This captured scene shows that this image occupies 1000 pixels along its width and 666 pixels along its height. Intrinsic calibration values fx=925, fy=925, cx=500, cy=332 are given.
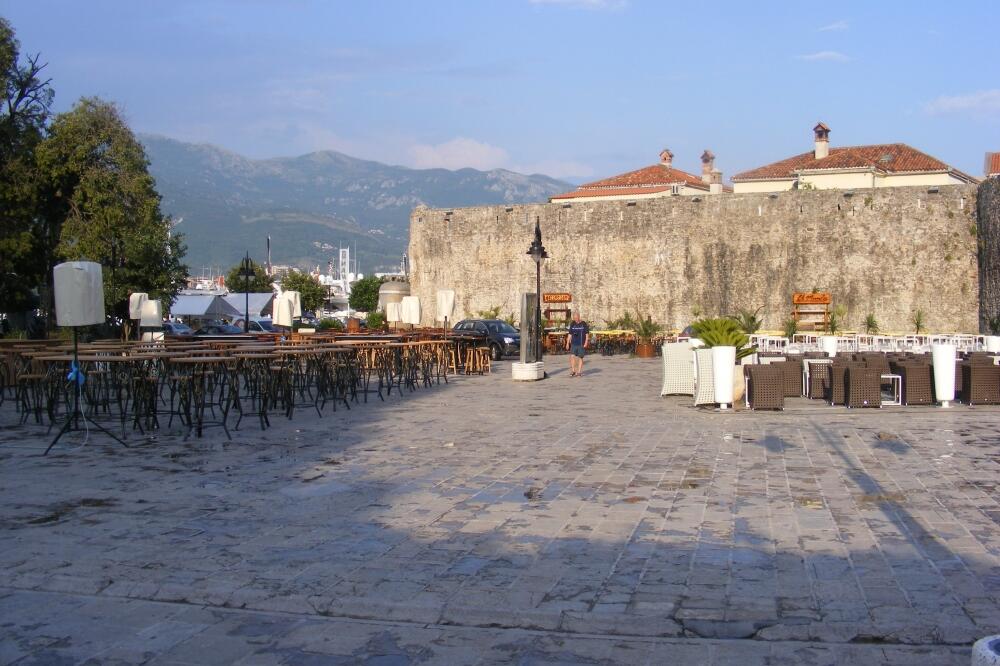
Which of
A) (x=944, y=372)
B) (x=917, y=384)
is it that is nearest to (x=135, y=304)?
(x=917, y=384)

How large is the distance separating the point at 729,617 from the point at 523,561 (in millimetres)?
1196

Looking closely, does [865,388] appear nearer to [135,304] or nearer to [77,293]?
[77,293]

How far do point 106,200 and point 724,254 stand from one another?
18645 mm

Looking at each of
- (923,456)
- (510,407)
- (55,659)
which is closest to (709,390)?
(510,407)

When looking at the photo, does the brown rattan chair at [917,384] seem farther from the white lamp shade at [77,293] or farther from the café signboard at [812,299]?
Result: the café signboard at [812,299]

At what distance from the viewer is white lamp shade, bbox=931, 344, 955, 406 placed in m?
11.2

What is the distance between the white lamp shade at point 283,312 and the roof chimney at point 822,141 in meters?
29.6

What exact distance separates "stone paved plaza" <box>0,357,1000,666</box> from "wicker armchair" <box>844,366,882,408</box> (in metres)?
2.07

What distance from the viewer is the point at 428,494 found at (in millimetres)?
6488

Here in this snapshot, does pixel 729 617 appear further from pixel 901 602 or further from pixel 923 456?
pixel 923 456

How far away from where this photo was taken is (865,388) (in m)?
11.2

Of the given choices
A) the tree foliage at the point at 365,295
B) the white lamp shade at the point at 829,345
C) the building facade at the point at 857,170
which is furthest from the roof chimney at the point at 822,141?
→ the tree foliage at the point at 365,295

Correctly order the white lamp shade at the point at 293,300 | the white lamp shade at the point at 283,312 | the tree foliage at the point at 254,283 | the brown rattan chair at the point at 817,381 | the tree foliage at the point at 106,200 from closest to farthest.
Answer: the brown rattan chair at the point at 817,381 → the white lamp shade at the point at 283,312 → the white lamp shade at the point at 293,300 → the tree foliage at the point at 106,200 → the tree foliage at the point at 254,283

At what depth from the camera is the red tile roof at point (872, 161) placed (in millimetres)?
38375
